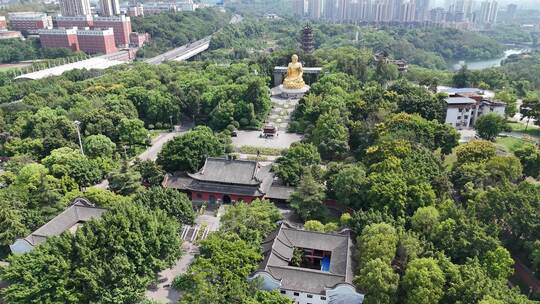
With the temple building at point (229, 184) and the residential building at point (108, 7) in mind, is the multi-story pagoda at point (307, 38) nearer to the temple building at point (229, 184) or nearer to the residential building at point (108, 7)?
the temple building at point (229, 184)

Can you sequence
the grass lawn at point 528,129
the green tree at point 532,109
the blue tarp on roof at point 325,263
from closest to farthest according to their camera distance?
the blue tarp on roof at point 325,263 < the green tree at point 532,109 < the grass lawn at point 528,129

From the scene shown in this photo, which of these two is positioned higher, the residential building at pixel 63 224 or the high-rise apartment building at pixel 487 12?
the high-rise apartment building at pixel 487 12

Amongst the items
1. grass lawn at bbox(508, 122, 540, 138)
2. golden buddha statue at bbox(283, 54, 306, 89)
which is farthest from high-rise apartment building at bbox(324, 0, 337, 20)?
grass lawn at bbox(508, 122, 540, 138)

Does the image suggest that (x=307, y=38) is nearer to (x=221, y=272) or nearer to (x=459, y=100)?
(x=459, y=100)

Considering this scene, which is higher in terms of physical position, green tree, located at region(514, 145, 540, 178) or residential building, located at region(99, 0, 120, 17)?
residential building, located at region(99, 0, 120, 17)

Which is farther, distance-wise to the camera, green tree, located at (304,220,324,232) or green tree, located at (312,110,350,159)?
green tree, located at (312,110,350,159)

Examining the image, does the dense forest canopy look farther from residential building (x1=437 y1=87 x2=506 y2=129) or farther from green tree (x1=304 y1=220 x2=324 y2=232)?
residential building (x1=437 y1=87 x2=506 y2=129)

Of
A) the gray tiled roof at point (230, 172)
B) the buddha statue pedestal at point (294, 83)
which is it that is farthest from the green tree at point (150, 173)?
the buddha statue pedestal at point (294, 83)
